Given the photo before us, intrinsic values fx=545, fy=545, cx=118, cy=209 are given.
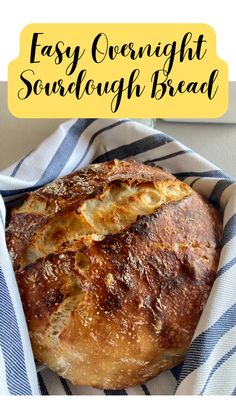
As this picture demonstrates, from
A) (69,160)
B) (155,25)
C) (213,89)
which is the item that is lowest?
(69,160)

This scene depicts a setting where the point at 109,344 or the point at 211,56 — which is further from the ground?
the point at 211,56

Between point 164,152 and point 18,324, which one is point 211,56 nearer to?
point 164,152

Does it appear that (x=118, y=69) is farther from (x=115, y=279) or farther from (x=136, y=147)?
(x=115, y=279)

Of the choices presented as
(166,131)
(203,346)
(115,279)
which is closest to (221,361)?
(203,346)

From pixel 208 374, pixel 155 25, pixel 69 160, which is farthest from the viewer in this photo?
pixel 69 160

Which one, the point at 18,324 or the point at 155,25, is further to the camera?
the point at 155,25

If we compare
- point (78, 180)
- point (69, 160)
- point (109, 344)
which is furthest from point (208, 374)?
point (69, 160)

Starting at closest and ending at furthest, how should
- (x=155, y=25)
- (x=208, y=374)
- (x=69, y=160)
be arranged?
1. (x=208, y=374)
2. (x=155, y=25)
3. (x=69, y=160)
